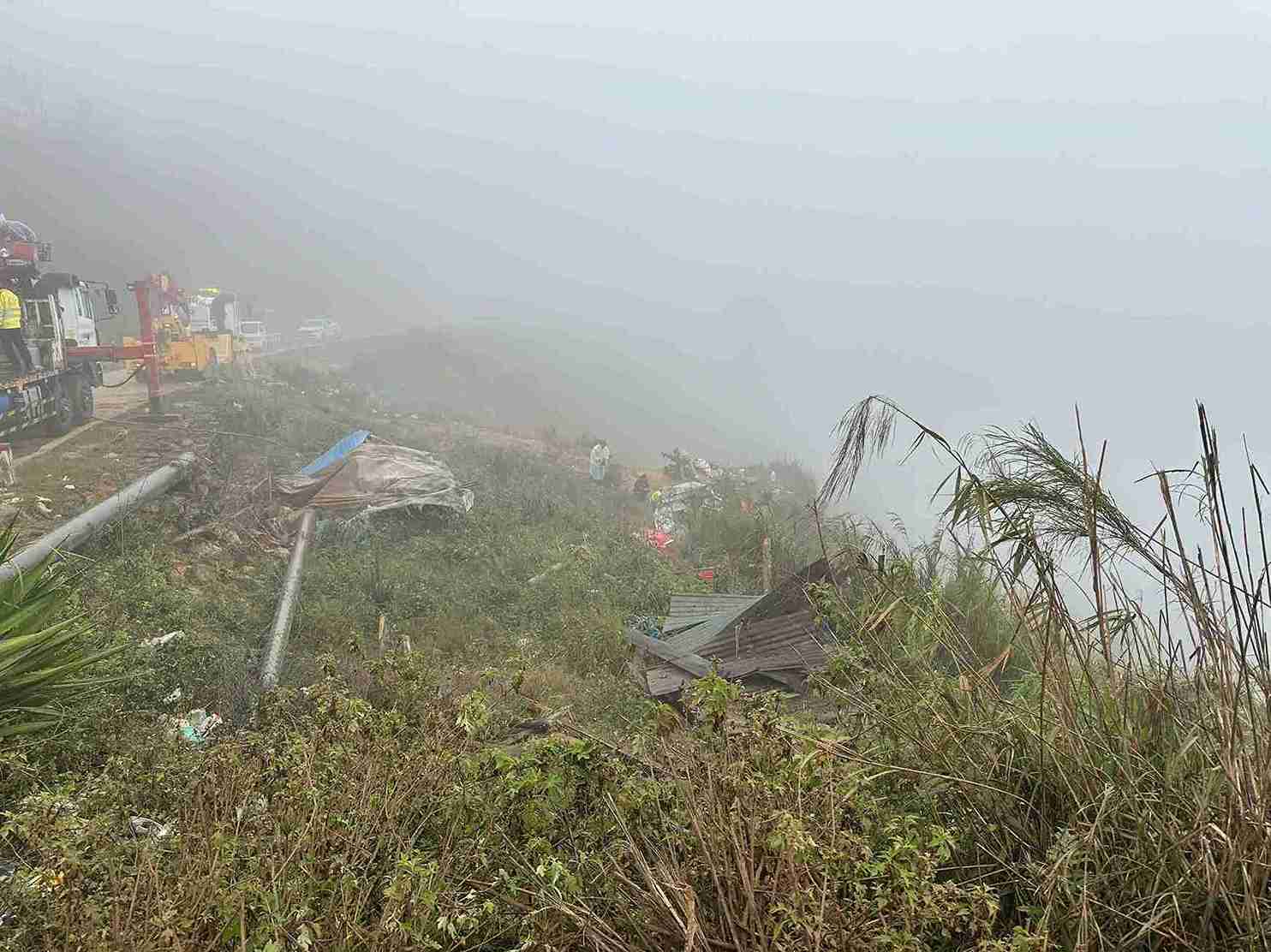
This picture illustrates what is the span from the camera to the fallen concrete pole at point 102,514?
6.17 m

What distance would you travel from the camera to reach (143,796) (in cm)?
279

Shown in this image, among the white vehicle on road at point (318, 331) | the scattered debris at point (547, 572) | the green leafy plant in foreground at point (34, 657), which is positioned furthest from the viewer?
the white vehicle on road at point (318, 331)

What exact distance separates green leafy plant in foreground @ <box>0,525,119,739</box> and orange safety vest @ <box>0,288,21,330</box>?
347 inches

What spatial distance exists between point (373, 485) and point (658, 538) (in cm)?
522

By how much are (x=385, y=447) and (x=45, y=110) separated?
62.2m

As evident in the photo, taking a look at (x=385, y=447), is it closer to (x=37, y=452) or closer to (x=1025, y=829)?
(x=37, y=452)

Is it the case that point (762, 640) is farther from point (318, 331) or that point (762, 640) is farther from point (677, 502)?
point (318, 331)

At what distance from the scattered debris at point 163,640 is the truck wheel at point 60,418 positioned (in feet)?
23.9

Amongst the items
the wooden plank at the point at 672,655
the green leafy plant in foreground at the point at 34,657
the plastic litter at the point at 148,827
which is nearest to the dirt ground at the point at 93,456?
the green leafy plant in foreground at the point at 34,657

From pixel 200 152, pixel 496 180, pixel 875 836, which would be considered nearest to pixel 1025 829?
pixel 875 836

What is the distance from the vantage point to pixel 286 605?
7219 millimetres

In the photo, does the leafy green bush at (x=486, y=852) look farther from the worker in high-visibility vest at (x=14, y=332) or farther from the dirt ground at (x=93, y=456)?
the worker in high-visibility vest at (x=14, y=332)

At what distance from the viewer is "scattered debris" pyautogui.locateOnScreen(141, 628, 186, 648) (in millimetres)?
5586

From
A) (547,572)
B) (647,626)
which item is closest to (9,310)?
(547,572)
